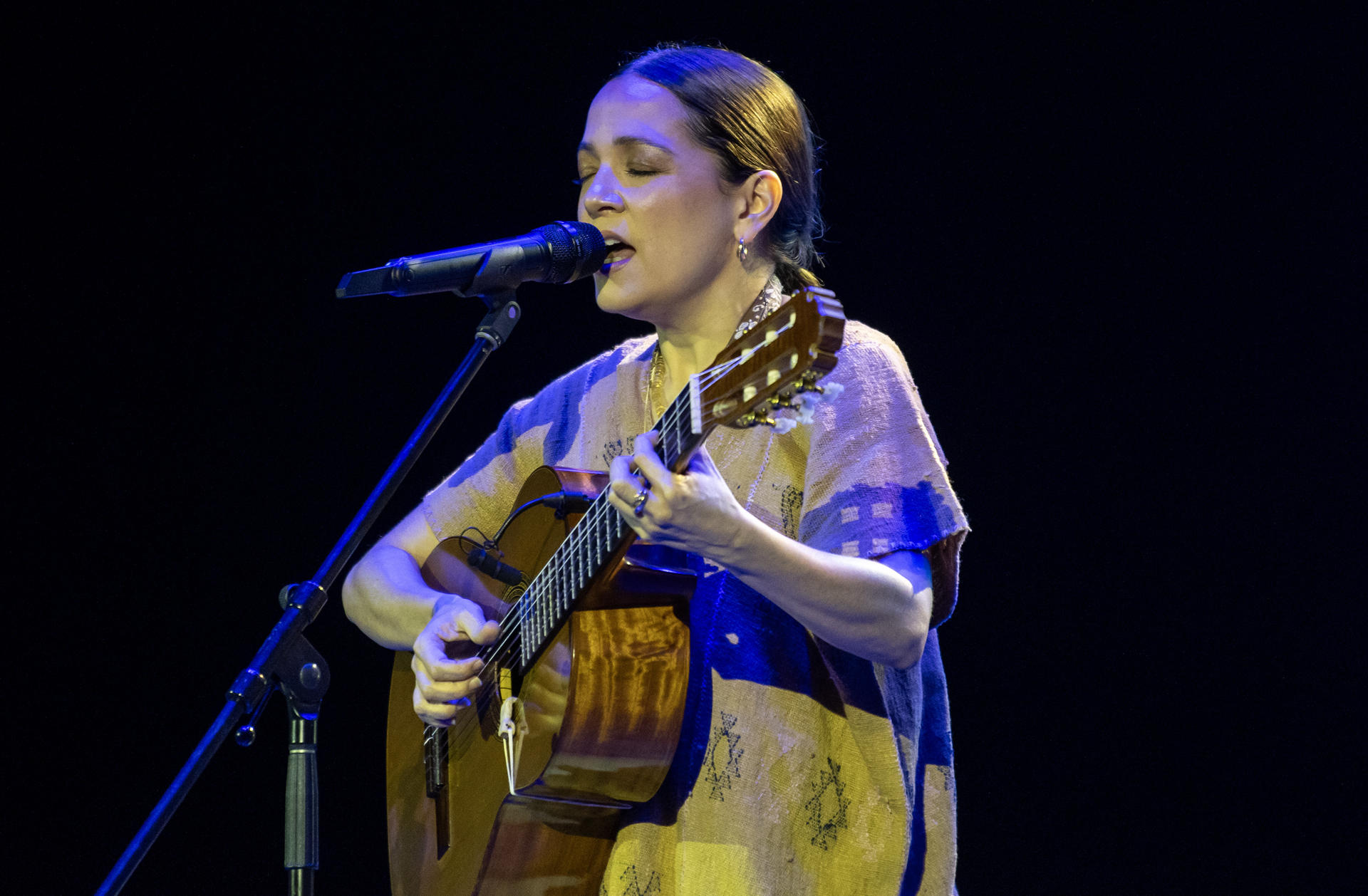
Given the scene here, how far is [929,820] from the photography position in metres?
1.63

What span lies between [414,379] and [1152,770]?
2.35 metres

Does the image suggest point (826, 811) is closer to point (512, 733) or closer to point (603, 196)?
point (512, 733)

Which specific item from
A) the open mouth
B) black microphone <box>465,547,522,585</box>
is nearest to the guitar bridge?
black microphone <box>465,547,522,585</box>

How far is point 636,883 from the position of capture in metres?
1.61

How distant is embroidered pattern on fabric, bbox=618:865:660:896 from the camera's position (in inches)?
63.2

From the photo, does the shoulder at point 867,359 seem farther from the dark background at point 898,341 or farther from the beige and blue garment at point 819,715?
the dark background at point 898,341

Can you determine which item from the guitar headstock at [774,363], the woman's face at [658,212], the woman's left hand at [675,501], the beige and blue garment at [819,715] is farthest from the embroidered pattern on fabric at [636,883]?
the woman's face at [658,212]

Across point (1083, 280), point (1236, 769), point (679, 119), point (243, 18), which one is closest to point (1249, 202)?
point (1083, 280)

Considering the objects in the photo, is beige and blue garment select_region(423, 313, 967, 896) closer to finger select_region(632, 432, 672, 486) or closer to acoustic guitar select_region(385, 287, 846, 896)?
acoustic guitar select_region(385, 287, 846, 896)

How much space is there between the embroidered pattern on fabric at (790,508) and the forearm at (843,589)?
217 millimetres

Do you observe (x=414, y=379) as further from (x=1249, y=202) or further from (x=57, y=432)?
(x=1249, y=202)

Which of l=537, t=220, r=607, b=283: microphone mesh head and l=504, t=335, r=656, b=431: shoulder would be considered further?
l=504, t=335, r=656, b=431: shoulder

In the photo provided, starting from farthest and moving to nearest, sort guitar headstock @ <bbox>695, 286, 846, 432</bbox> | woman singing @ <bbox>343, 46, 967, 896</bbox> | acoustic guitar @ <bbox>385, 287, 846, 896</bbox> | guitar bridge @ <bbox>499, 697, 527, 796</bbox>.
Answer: guitar bridge @ <bbox>499, 697, 527, 796</bbox>
woman singing @ <bbox>343, 46, 967, 896</bbox>
acoustic guitar @ <bbox>385, 287, 846, 896</bbox>
guitar headstock @ <bbox>695, 286, 846, 432</bbox>

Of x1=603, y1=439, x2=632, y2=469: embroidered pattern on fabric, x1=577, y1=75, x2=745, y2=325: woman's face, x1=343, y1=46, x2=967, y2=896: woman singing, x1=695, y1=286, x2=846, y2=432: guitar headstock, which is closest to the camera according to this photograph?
x1=695, y1=286, x2=846, y2=432: guitar headstock
